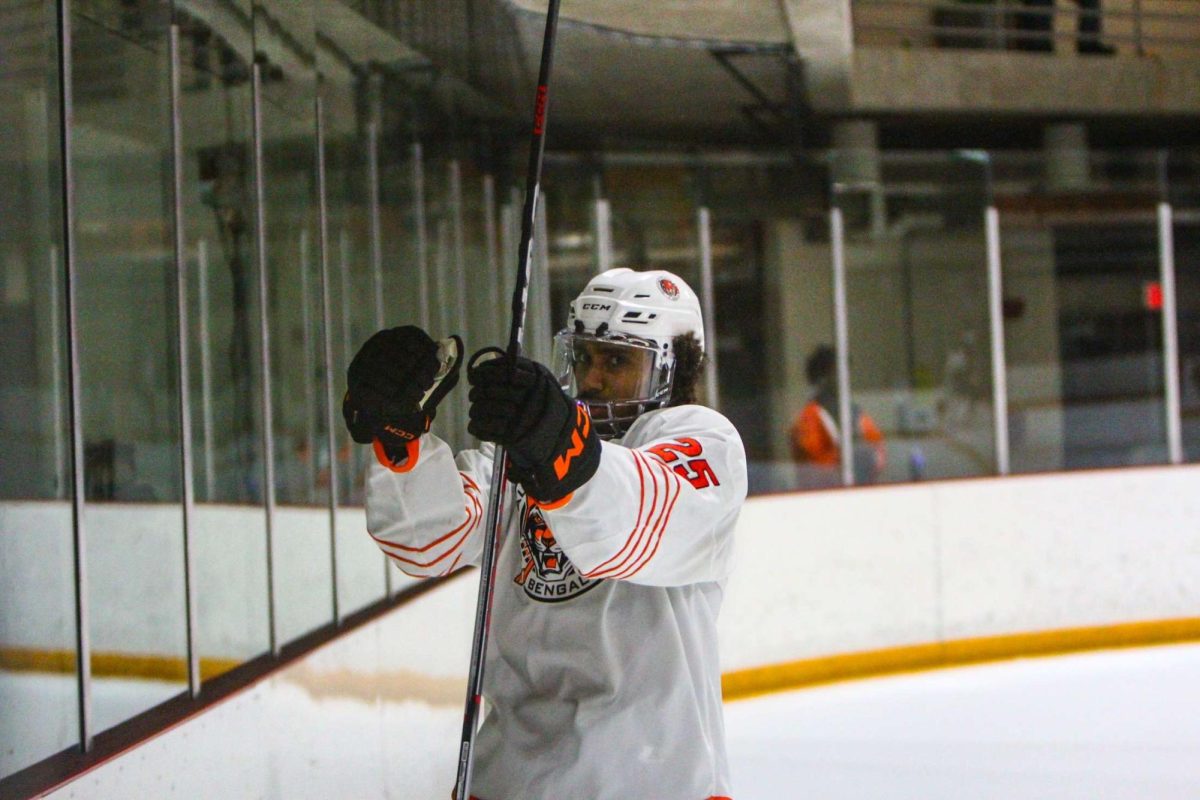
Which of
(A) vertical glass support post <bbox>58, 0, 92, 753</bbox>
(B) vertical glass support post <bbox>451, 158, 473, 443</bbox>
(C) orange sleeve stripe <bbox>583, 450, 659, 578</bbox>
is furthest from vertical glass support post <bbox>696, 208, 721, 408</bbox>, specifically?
(C) orange sleeve stripe <bbox>583, 450, 659, 578</bbox>

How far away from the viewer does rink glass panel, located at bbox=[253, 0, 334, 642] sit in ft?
7.61

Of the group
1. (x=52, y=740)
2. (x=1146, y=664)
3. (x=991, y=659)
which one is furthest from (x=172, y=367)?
(x=1146, y=664)

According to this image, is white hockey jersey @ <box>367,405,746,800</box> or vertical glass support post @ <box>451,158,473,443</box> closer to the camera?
white hockey jersey @ <box>367,405,746,800</box>

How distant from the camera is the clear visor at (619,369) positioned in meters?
1.22

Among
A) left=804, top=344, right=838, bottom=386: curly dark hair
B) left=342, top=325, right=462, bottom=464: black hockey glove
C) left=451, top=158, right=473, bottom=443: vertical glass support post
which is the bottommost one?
left=342, top=325, right=462, bottom=464: black hockey glove

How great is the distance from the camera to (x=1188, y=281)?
5.29 meters

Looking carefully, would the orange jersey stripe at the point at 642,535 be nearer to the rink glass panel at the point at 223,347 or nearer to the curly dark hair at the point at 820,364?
the rink glass panel at the point at 223,347

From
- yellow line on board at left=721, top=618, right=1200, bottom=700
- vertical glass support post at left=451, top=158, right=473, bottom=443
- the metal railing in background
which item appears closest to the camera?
vertical glass support post at left=451, top=158, right=473, bottom=443

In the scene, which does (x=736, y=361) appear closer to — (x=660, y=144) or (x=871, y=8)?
(x=660, y=144)

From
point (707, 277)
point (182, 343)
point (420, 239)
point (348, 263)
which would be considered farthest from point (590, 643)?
point (707, 277)

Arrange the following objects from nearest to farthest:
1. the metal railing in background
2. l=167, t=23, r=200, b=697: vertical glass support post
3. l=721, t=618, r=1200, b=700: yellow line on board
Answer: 1. l=167, t=23, r=200, b=697: vertical glass support post
2. l=721, t=618, r=1200, b=700: yellow line on board
3. the metal railing in background

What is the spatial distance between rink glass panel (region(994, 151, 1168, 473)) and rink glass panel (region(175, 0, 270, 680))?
3124 millimetres

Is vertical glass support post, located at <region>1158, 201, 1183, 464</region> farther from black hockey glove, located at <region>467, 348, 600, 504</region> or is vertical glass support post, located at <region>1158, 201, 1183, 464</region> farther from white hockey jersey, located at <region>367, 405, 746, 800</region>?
black hockey glove, located at <region>467, 348, 600, 504</region>

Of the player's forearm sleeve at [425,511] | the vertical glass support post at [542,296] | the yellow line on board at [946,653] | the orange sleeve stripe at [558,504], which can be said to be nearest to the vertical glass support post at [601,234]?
the vertical glass support post at [542,296]
